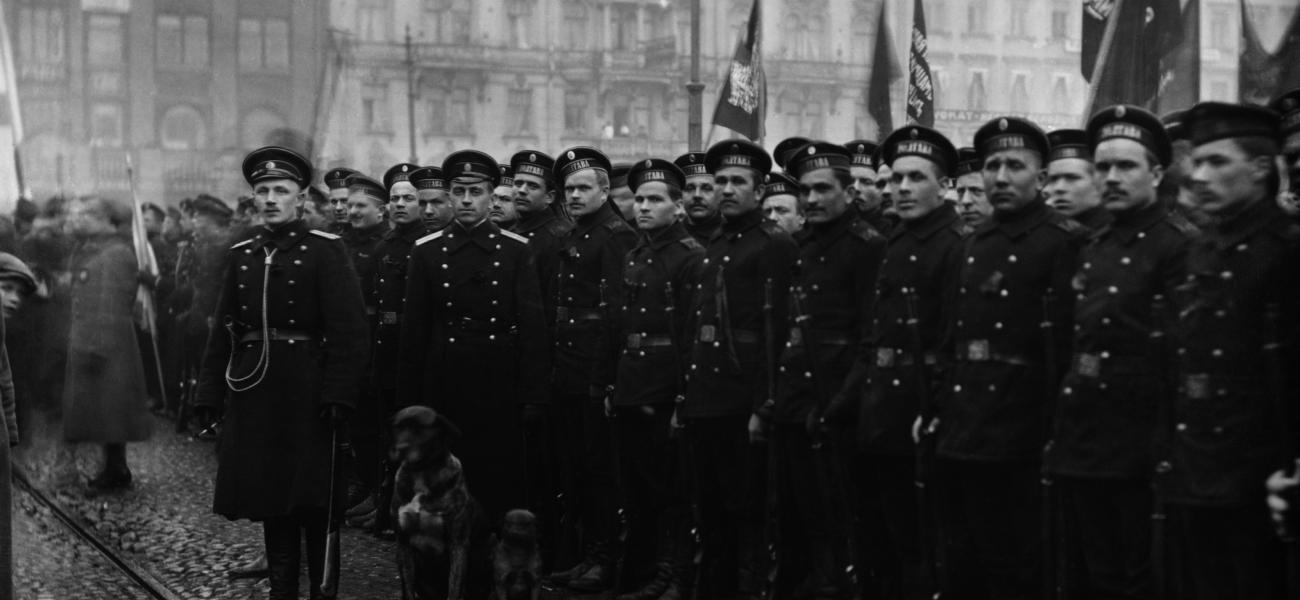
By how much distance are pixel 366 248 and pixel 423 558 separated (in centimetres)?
563

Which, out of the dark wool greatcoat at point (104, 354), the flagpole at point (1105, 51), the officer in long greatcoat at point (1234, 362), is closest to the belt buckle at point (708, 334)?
the officer in long greatcoat at point (1234, 362)

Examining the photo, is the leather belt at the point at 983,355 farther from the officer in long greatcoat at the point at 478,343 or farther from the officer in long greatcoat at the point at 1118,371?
the officer in long greatcoat at the point at 478,343

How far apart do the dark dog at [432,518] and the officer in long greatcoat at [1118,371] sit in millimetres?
2955

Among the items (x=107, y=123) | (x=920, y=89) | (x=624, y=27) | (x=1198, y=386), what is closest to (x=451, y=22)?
(x=624, y=27)

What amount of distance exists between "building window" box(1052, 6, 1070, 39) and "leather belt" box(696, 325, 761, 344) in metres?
60.5

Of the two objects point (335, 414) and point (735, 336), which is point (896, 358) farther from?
point (335, 414)

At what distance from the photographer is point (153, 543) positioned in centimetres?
1132

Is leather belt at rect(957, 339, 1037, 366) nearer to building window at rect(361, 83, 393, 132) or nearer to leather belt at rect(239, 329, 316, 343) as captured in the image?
leather belt at rect(239, 329, 316, 343)

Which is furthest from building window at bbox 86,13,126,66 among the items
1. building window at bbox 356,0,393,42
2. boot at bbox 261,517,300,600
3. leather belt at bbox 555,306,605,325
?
boot at bbox 261,517,300,600

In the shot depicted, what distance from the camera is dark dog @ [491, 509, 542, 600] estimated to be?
26.4 feet

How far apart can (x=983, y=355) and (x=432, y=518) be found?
2.79 metres

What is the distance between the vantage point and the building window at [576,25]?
216 feet

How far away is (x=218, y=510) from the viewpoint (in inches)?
339

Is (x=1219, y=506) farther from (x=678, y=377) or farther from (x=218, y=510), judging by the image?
(x=218, y=510)
